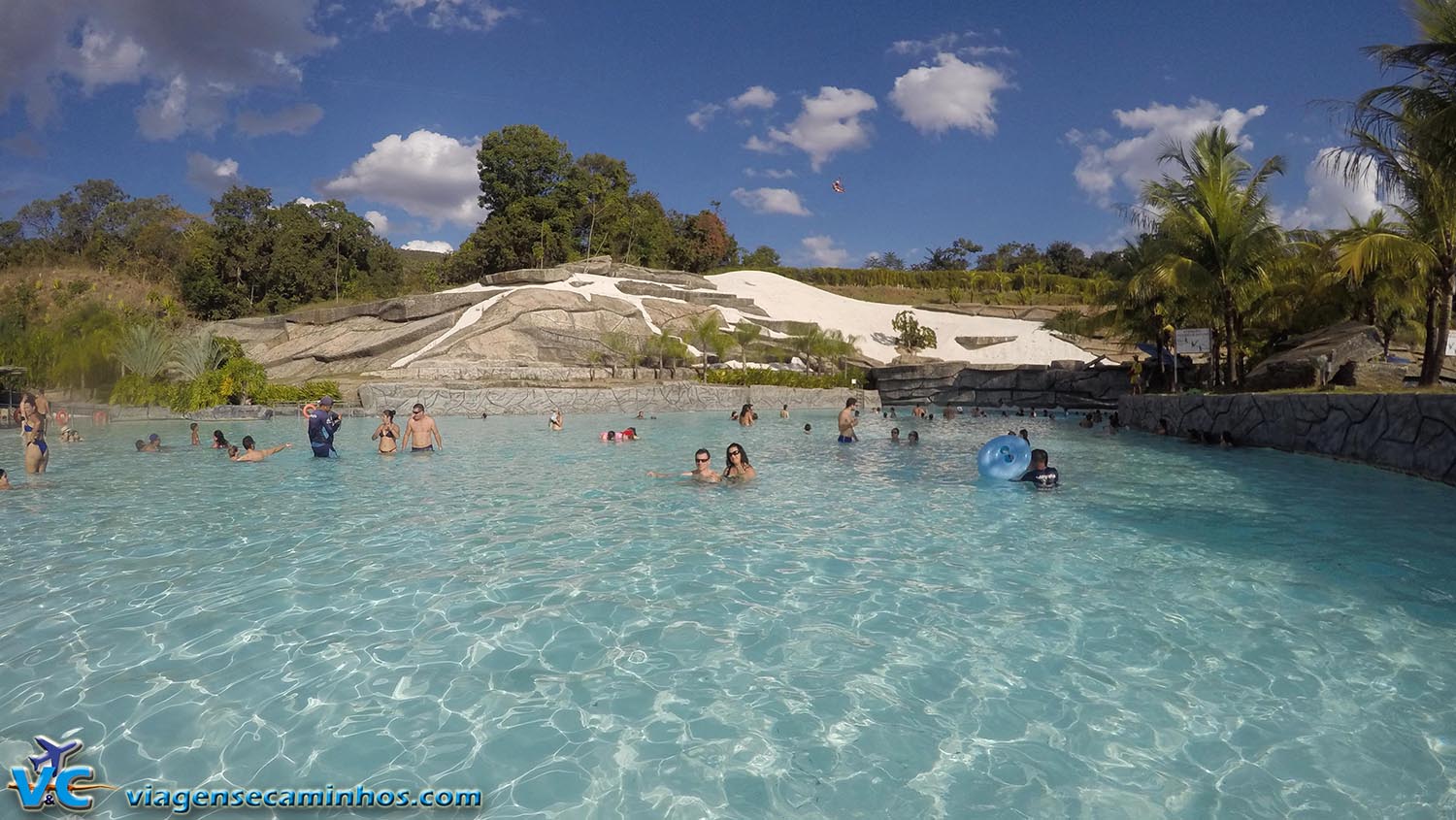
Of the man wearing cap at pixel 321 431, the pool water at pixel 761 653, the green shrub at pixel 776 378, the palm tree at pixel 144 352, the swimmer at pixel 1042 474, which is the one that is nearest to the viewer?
the pool water at pixel 761 653

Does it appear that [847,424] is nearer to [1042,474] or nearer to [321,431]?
[1042,474]

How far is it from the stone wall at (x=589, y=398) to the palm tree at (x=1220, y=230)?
14.5 m

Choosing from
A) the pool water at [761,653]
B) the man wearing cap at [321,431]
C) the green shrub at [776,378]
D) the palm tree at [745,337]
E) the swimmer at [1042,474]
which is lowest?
the pool water at [761,653]

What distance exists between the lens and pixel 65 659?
13.9 feet

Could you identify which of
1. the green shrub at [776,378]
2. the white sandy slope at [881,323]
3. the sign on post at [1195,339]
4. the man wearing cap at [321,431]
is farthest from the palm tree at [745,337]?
the man wearing cap at [321,431]

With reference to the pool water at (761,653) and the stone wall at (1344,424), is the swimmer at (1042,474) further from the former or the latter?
the stone wall at (1344,424)

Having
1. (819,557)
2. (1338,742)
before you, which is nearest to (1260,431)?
(819,557)

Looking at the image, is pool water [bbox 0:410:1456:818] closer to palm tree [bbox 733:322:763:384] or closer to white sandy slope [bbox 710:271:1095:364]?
palm tree [bbox 733:322:763:384]

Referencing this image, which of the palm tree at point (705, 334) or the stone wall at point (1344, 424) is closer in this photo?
the stone wall at point (1344, 424)

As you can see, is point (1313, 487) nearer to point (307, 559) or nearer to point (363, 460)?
point (307, 559)

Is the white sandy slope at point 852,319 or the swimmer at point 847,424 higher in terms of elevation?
the white sandy slope at point 852,319

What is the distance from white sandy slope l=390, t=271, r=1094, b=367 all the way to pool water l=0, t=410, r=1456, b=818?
3277 centimetres

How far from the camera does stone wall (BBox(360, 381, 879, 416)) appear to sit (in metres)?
25.8

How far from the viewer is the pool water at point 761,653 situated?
10.2 ft
